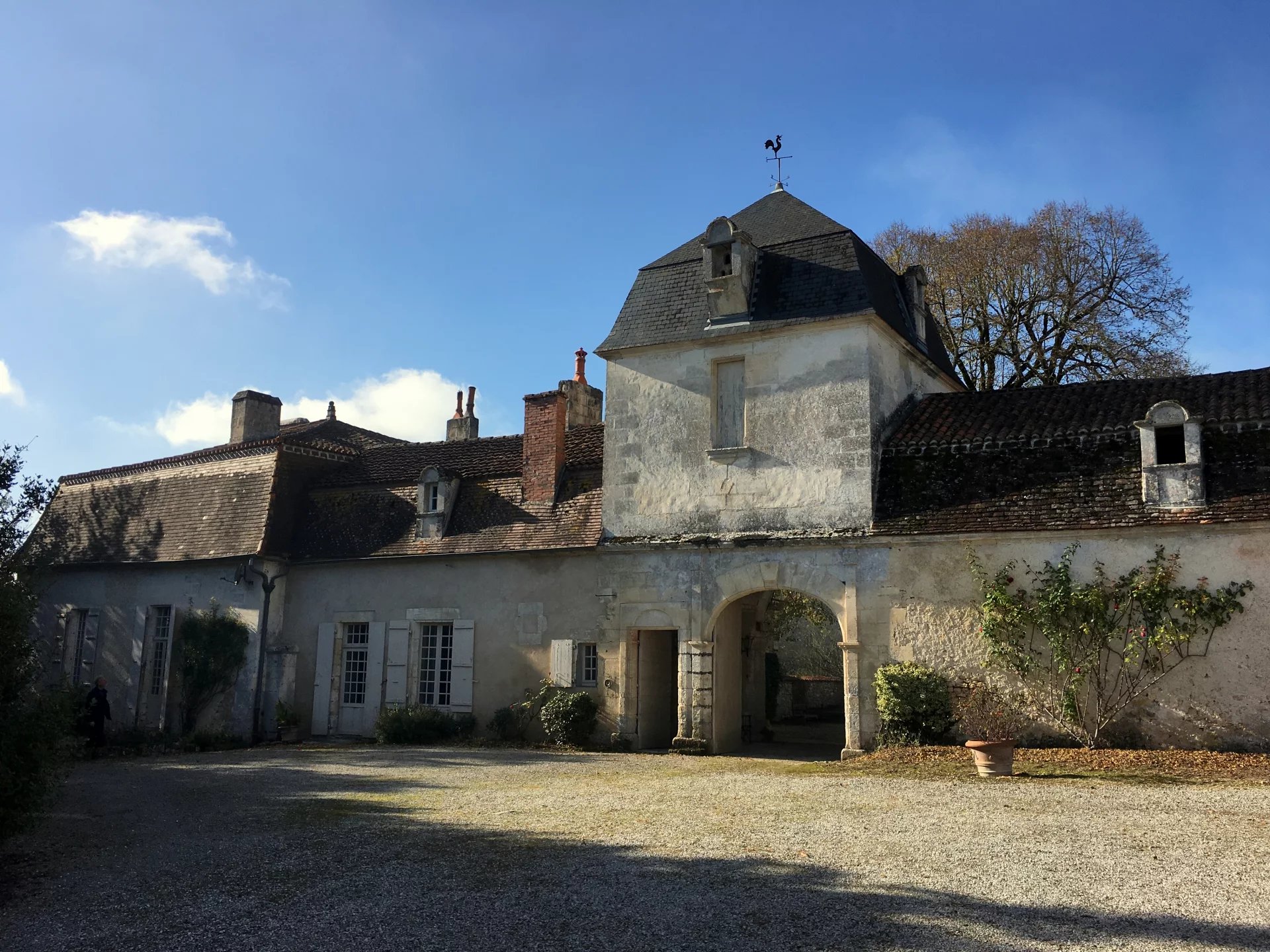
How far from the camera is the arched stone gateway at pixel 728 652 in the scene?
13.7 metres

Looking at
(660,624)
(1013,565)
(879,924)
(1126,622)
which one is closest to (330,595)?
(660,624)

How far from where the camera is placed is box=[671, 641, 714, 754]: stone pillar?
1456 centimetres

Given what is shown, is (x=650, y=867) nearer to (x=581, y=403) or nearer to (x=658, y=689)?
(x=658, y=689)

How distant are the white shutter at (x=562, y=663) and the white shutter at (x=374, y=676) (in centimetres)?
318

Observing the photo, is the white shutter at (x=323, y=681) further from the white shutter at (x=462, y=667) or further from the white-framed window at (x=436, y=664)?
the white shutter at (x=462, y=667)

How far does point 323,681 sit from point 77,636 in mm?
6194

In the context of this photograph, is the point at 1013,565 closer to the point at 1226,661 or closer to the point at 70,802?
the point at 1226,661

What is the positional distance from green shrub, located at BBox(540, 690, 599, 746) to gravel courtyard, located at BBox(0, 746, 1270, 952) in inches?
161

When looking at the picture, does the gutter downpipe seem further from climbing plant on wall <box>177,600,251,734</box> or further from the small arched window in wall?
the small arched window in wall

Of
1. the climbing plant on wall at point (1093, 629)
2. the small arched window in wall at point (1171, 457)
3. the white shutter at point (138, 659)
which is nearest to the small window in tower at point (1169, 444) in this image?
the small arched window in wall at point (1171, 457)

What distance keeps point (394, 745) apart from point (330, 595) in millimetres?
3127

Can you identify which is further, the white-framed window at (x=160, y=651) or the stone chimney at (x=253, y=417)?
the stone chimney at (x=253, y=417)

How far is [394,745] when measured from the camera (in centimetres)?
1584

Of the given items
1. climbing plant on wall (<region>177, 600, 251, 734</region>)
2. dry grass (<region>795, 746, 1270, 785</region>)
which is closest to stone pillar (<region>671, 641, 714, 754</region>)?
dry grass (<region>795, 746, 1270, 785</region>)
